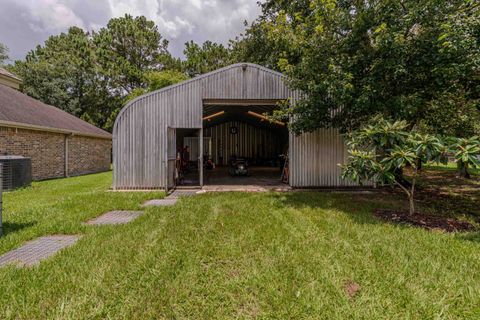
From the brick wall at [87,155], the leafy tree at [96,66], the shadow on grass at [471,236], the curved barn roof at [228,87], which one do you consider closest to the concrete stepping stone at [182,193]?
the curved barn roof at [228,87]

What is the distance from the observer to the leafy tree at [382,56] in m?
5.71

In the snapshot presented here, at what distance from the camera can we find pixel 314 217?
5.36 meters

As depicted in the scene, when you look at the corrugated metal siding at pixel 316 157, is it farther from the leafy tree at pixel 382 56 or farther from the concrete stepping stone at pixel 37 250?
the concrete stepping stone at pixel 37 250

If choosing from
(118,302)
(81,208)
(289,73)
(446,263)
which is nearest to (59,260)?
(118,302)

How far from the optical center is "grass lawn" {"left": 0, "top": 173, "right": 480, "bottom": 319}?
2396 mm

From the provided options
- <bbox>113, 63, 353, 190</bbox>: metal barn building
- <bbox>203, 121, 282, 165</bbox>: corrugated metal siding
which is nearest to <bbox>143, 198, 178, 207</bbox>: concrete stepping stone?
<bbox>113, 63, 353, 190</bbox>: metal barn building

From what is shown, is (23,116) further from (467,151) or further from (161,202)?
(467,151)

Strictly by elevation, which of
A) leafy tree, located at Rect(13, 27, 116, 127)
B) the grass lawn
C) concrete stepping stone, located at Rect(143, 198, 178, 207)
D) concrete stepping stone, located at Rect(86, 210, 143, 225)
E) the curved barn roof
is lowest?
the grass lawn

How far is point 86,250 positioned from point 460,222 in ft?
22.5

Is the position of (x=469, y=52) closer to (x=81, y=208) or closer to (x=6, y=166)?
(x=81, y=208)

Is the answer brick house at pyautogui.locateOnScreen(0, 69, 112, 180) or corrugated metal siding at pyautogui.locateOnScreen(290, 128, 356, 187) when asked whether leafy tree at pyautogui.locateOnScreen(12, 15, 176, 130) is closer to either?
brick house at pyautogui.locateOnScreen(0, 69, 112, 180)

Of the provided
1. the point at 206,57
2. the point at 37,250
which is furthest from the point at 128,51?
the point at 37,250

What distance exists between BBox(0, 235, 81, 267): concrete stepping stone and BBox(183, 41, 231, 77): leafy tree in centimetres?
2096

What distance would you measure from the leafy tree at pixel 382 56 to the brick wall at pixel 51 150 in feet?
34.5
